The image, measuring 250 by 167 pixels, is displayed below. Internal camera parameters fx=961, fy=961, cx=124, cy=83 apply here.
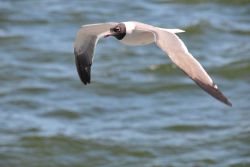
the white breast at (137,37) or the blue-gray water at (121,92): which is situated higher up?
the blue-gray water at (121,92)

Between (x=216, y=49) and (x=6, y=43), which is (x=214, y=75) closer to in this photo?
(x=216, y=49)

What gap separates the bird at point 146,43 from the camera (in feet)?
22.7

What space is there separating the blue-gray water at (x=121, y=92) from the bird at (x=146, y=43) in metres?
4.90

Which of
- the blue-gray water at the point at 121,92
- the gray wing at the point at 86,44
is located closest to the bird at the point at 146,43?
the gray wing at the point at 86,44

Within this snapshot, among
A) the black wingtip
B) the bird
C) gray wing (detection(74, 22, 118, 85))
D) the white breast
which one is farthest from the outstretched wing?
the black wingtip

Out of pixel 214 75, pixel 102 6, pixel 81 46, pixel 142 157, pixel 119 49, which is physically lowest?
pixel 81 46

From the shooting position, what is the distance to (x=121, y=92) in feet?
50.5

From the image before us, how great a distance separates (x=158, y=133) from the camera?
1401 centimetres

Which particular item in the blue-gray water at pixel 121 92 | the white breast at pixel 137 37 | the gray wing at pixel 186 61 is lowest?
the gray wing at pixel 186 61

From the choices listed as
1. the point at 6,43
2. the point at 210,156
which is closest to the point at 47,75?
the point at 6,43

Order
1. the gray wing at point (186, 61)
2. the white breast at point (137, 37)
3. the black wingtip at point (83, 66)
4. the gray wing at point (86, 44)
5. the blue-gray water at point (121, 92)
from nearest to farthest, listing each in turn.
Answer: the gray wing at point (186, 61), the white breast at point (137, 37), the gray wing at point (86, 44), the black wingtip at point (83, 66), the blue-gray water at point (121, 92)

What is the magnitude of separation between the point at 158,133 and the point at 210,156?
1.08m

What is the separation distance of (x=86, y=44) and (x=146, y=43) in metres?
0.85

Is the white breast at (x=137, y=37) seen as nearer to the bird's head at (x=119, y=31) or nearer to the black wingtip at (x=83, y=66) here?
the bird's head at (x=119, y=31)
